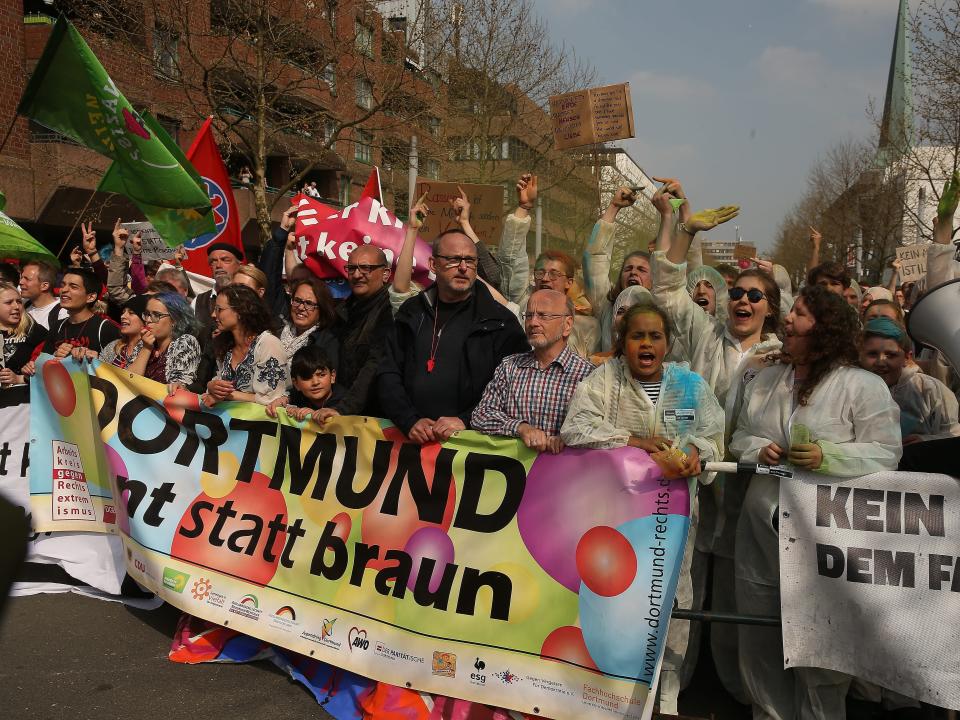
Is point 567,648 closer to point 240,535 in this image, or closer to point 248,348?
point 240,535

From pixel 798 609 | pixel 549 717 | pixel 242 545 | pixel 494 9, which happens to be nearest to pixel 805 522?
pixel 798 609

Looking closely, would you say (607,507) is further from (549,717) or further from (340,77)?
(340,77)

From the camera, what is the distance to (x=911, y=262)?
8.22m

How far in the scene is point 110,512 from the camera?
520 centimetres

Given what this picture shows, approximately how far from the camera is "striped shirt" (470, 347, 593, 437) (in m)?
3.82

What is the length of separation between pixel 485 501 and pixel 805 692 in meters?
1.52

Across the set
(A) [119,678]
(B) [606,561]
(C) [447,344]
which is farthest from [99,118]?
(B) [606,561]

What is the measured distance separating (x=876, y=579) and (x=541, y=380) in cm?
159

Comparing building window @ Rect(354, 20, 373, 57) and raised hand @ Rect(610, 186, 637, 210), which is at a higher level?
building window @ Rect(354, 20, 373, 57)

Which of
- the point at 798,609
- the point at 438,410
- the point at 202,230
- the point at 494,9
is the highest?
the point at 494,9

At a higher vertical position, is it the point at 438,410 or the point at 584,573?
the point at 438,410

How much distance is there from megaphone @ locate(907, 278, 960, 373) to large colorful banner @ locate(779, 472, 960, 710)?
1.72 ft

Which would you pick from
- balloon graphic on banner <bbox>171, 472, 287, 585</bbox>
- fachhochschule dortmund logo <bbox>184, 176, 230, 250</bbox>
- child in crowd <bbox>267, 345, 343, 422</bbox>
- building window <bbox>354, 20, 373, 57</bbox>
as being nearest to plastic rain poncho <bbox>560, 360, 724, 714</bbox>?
child in crowd <bbox>267, 345, 343, 422</bbox>

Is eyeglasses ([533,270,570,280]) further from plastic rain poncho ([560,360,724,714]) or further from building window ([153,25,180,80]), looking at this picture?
building window ([153,25,180,80])
